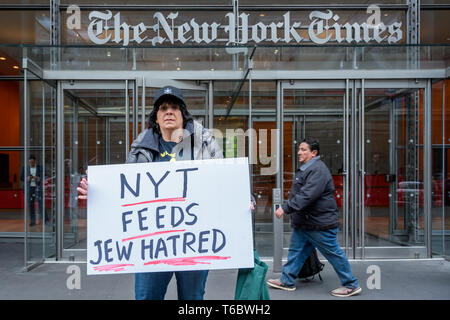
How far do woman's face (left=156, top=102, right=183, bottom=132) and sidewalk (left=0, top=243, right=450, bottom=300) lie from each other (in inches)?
102

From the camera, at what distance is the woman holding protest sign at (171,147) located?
8.68 feet

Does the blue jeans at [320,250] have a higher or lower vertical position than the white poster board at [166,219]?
lower

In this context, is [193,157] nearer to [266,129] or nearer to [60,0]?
[266,129]

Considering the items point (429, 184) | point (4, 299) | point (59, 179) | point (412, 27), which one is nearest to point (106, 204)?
point (4, 299)

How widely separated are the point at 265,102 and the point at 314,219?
2659 mm

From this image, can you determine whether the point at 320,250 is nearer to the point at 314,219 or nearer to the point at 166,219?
the point at 314,219

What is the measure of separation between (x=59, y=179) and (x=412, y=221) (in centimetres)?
609

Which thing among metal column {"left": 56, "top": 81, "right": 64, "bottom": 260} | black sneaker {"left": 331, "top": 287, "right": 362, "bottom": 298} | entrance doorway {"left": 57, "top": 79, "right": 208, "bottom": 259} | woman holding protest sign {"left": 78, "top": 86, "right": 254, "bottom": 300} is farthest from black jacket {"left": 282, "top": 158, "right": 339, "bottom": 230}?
metal column {"left": 56, "top": 81, "right": 64, "bottom": 260}

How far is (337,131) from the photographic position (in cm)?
688

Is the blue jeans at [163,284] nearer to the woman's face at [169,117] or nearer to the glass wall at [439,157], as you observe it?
the woman's face at [169,117]

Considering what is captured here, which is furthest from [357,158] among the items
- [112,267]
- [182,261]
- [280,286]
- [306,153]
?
[112,267]

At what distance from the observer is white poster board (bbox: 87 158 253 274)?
2537mm

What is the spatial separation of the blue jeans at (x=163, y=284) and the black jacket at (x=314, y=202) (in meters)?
1.99

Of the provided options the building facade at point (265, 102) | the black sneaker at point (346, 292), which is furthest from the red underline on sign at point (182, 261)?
the building facade at point (265, 102)
